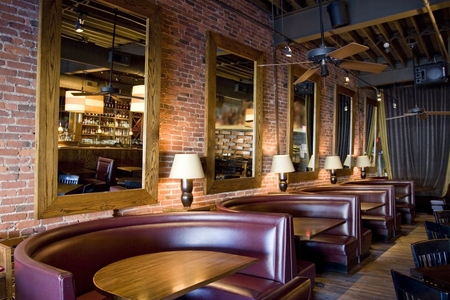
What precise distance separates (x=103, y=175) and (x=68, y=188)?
0.46 m

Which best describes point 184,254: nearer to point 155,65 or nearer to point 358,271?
point 155,65

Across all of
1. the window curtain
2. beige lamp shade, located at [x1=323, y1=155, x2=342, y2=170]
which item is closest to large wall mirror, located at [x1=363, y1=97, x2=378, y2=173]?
the window curtain

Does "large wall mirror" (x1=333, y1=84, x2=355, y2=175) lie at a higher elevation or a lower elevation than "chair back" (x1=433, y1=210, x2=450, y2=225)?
higher

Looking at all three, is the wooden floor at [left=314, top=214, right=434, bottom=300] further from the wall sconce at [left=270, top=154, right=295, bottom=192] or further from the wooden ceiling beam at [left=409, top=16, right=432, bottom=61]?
the wooden ceiling beam at [left=409, top=16, right=432, bottom=61]

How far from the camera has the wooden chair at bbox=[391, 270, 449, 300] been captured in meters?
1.68

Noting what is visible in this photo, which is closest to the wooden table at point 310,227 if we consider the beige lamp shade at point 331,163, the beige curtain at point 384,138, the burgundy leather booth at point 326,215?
the burgundy leather booth at point 326,215

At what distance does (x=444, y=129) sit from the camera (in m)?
10.8

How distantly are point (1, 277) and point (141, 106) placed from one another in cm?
226

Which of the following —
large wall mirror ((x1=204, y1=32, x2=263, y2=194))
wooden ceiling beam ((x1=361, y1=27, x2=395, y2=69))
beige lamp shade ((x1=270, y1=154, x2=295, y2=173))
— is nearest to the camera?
large wall mirror ((x1=204, y1=32, x2=263, y2=194))

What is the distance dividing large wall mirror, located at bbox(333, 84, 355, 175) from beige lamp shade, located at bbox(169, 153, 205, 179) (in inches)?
228

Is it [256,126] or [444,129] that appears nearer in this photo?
[256,126]

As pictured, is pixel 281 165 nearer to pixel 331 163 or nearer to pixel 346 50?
pixel 331 163

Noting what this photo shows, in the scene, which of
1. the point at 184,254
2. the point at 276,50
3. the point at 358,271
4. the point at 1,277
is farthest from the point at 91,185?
the point at 276,50

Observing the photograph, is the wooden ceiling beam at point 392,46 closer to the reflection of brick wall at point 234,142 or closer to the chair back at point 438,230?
the reflection of brick wall at point 234,142
